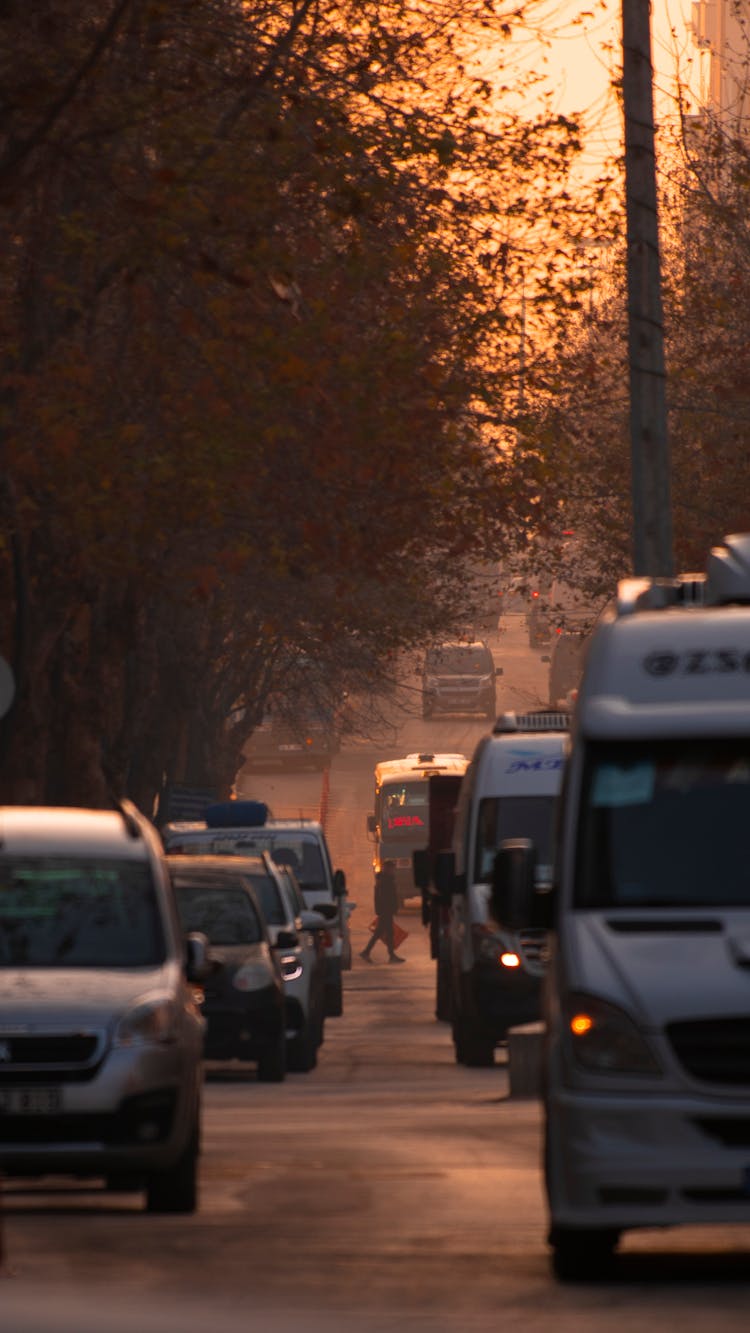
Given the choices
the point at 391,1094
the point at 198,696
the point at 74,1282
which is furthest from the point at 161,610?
the point at 74,1282

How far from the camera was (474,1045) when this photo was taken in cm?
2283

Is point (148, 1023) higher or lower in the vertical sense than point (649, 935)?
lower

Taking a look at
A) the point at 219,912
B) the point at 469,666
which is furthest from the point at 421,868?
the point at 469,666

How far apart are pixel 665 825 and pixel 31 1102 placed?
3636mm

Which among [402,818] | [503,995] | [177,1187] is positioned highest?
[177,1187]

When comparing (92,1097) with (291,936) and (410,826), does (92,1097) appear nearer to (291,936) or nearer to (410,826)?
(291,936)

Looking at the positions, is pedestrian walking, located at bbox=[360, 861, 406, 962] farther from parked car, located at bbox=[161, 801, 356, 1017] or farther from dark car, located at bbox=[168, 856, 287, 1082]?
dark car, located at bbox=[168, 856, 287, 1082]

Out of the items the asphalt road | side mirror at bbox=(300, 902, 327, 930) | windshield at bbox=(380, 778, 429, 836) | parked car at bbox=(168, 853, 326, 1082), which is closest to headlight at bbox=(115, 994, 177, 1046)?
the asphalt road

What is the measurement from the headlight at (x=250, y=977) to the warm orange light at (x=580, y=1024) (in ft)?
39.2

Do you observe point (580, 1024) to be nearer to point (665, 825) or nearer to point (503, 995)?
point (665, 825)

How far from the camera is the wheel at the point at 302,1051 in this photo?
23250mm

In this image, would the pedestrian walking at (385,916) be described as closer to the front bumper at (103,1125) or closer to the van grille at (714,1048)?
the front bumper at (103,1125)

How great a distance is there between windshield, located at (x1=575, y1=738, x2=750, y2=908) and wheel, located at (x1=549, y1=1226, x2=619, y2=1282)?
3.78 ft

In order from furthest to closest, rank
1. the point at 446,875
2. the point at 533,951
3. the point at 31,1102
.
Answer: the point at 446,875, the point at 533,951, the point at 31,1102
